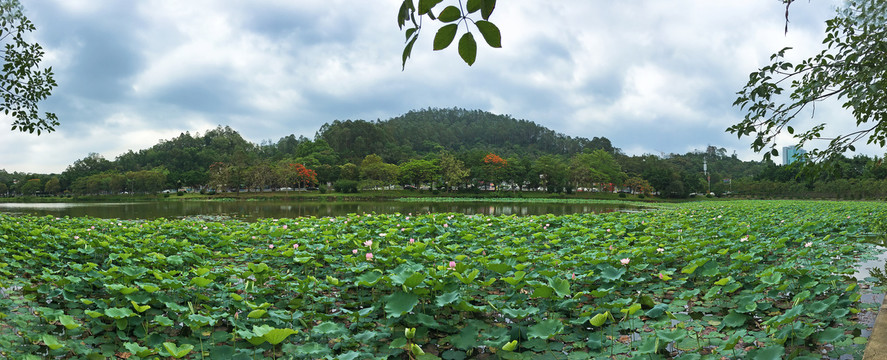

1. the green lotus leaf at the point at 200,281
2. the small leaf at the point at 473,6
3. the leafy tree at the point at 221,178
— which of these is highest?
the leafy tree at the point at 221,178

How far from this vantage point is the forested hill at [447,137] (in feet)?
216

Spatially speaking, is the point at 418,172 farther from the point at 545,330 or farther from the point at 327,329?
the point at 545,330

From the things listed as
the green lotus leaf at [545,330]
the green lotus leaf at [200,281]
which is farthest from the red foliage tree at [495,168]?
the green lotus leaf at [545,330]

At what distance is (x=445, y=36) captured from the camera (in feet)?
2.71

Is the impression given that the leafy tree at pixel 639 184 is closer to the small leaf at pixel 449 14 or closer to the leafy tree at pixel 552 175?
the leafy tree at pixel 552 175

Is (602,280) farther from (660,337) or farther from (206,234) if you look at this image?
(206,234)

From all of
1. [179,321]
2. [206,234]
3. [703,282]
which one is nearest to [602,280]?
[703,282]

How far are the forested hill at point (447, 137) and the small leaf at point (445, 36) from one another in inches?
2376

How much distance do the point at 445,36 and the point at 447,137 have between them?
8616 centimetres

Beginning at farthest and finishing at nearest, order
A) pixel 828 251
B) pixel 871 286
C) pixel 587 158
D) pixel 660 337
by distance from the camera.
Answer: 1. pixel 587 158
2. pixel 828 251
3. pixel 871 286
4. pixel 660 337

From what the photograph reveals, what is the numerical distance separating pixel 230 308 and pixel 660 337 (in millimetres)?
2760

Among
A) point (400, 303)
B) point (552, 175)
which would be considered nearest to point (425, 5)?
point (400, 303)

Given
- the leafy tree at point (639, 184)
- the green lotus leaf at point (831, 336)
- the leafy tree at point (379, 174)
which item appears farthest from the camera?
the leafy tree at point (639, 184)

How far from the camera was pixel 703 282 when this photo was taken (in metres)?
3.64
